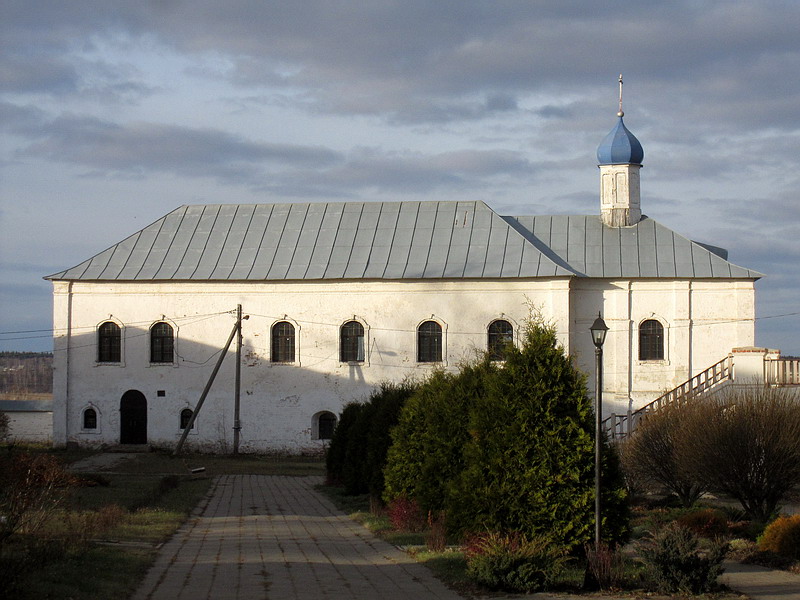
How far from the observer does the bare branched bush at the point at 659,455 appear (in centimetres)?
1961

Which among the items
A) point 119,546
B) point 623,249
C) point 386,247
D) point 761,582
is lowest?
point 761,582

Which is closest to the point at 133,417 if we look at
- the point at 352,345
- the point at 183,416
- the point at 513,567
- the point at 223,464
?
the point at 183,416

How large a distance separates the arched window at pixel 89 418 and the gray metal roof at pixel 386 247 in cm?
484

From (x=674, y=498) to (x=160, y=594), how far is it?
13.9m

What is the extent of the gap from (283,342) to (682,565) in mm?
27179

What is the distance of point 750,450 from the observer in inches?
671

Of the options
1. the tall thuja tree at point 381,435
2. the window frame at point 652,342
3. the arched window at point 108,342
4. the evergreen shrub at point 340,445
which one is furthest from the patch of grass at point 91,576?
the arched window at point 108,342

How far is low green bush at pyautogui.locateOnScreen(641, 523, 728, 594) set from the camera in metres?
11.3

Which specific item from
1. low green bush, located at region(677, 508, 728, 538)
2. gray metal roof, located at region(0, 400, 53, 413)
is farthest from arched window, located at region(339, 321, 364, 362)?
low green bush, located at region(677, 508, 728, 538)

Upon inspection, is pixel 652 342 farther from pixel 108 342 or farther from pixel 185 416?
pixel 108 342

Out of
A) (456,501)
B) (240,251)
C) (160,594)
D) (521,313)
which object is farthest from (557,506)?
(240,251)

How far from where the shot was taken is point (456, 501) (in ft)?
44.3

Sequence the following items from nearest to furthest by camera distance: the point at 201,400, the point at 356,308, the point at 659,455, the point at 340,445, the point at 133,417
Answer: the point at 659,455 < the point at 340,445 < the point at 201,400 < the point at 356,308 < the point at 133,417

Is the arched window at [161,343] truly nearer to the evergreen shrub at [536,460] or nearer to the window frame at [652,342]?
the window frame at [652,342]
